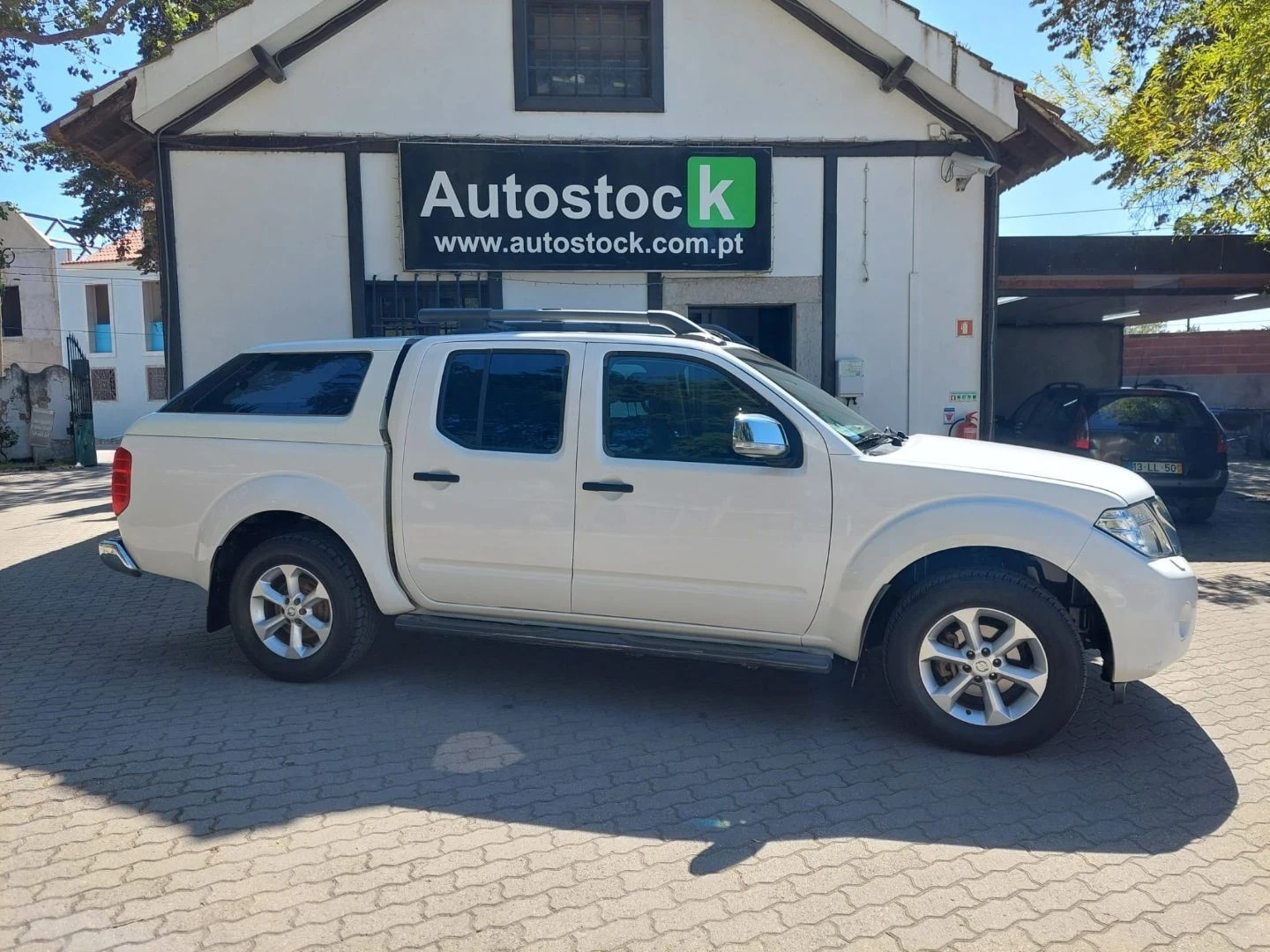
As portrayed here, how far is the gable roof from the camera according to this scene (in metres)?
8.63

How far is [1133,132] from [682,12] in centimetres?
507

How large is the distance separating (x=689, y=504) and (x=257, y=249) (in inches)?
254

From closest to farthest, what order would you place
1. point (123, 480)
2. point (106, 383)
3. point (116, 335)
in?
point (123, 480) → point (116, 335) → point (106, 383)

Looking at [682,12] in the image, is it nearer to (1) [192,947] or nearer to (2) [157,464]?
(2) [157,464]

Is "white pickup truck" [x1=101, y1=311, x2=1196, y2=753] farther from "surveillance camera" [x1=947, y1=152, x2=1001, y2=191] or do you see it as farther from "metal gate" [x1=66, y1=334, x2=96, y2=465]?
"metal gate" [x1=66, y1=334, x2=96, y2=465]

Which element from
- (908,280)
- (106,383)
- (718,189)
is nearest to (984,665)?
(908,280)

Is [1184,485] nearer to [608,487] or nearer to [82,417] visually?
[608,487]

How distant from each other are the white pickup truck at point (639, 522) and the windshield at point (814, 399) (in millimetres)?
27

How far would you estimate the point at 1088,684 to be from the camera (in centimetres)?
522

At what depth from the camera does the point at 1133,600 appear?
13.5 feet

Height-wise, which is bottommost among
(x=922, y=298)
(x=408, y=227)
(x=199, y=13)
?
(x=922, y=298)

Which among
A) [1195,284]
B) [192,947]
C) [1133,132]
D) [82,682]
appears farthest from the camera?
[1195,284]

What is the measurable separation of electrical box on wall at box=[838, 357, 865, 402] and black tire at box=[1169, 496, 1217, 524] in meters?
3.74

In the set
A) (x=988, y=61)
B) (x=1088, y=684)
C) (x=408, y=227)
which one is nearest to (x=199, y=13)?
(x=408, y=227)
